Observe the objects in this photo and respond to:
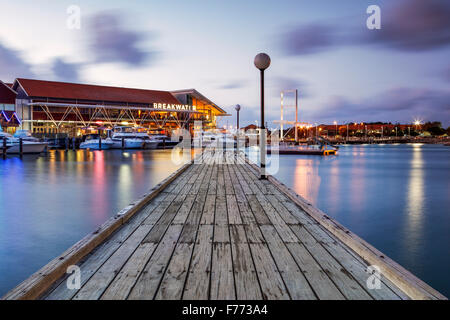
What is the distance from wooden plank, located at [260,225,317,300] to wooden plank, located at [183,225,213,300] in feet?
2.14

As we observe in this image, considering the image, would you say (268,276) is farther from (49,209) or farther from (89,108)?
(89,108)

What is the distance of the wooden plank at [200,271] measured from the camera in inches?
103

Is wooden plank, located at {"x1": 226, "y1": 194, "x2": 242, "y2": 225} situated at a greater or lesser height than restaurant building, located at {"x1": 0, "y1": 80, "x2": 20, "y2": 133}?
lesser

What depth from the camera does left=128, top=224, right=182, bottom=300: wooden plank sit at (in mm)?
2600

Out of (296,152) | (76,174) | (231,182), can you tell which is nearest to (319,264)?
(231,182)

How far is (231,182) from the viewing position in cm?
924

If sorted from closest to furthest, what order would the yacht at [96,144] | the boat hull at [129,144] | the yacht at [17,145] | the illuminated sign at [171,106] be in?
the yacht at [17,145]
the yacht at [96,144]
the boat hull at [129,144]
the illuminated sign at [171,106]

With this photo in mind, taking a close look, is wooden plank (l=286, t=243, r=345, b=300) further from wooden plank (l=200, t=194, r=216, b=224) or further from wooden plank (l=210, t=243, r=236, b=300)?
wooden plank (l=200, t=194, r=216, b=224)

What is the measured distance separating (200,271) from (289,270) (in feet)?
2.60

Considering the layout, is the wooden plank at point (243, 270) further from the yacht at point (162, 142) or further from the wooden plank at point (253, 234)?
the yacht at point (162, 142)

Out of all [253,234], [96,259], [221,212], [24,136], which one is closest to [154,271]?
[96,259]

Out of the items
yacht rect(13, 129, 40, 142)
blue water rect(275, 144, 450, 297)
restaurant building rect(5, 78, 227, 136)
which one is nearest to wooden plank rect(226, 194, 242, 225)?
blue water rect(275, 144, 450, 297)

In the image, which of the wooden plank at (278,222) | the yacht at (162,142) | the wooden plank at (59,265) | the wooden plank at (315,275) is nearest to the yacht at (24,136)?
the yacht at (162,142)

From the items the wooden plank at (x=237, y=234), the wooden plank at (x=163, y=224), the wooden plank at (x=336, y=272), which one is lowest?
the wooden plank at (x=336, y=272)
